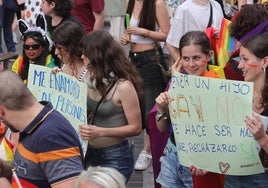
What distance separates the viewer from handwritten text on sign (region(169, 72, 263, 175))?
4074 millimetres

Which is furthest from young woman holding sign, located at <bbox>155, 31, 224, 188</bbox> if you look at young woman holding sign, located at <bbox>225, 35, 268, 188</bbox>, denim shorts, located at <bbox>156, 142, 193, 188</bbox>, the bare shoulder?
young woman holding sign, located at <bbox>225, 35, 268, 188</bbox>

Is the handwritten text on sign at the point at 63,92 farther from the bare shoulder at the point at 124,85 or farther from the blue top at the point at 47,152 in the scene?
the blue top at the point at 47,152

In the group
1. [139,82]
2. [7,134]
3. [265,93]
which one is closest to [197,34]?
[139,82]

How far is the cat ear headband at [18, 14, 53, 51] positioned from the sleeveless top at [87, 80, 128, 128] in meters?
1.35

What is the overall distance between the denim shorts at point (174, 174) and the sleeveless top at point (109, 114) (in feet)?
1.23

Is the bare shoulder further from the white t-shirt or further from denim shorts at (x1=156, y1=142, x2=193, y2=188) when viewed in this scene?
the white t-shirt

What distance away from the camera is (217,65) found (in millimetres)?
5816

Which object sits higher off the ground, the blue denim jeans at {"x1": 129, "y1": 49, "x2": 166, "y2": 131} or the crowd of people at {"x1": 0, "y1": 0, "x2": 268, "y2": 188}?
the crowd of people at {"x1": 0, "y1": 0, "x2": 268, "y2": 188}

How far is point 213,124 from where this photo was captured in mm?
4219

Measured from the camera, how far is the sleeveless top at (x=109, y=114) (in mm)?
4766

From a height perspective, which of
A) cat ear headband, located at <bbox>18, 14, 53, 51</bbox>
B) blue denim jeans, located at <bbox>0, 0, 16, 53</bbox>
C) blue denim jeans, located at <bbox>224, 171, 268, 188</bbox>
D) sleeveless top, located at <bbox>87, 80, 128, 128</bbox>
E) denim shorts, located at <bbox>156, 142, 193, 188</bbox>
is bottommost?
blue denim jeans, located at <bbox>0, 0, 16, 53</bbox>

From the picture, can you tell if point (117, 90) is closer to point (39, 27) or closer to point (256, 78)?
point (256, 78)

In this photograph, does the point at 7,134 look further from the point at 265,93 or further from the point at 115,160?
the point at 265,93

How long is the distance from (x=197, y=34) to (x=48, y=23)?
7.57 ft
